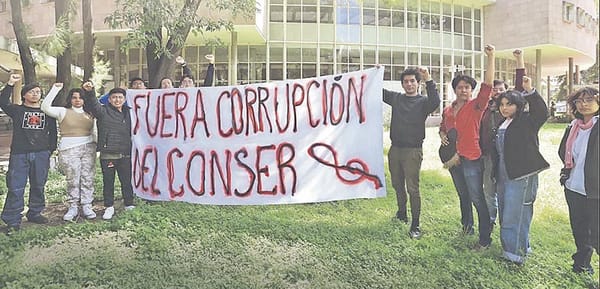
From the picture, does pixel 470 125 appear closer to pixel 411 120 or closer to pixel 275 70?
pixel 411 120

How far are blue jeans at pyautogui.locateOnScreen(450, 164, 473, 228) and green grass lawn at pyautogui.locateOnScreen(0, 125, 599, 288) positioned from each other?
20cm

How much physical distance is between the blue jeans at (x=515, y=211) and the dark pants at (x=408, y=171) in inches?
29.0

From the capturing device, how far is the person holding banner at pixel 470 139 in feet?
14.0

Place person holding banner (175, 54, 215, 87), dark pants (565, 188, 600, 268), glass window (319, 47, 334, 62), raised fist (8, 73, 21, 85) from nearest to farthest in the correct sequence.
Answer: dark pants (565, 188, 600, 268) < raised fist (8, 73, 21, 85) < person holding banner (175, 54, 215, 87) < glass window (319, 47, 334, 62)

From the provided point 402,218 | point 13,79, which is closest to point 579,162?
point 402,218

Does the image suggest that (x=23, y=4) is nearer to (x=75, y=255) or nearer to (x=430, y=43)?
(x=75, y=255)

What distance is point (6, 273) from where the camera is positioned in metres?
3.81

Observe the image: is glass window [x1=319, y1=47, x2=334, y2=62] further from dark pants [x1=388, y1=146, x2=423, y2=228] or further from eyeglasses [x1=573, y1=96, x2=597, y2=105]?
eyeglasses [x1=573, y1=96, x2=597, y2=105]

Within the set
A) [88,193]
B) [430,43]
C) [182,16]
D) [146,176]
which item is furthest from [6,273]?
[430,43]

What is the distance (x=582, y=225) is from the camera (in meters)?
3.94

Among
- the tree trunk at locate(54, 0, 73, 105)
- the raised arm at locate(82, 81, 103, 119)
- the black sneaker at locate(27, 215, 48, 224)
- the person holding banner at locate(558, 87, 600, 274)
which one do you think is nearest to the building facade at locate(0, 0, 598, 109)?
the tree trunk at locate(54, 0, 73, 105)

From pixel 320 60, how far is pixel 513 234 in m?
16.8

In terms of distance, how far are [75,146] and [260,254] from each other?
2248 mm

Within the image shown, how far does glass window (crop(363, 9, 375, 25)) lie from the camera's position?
20.6 metres
